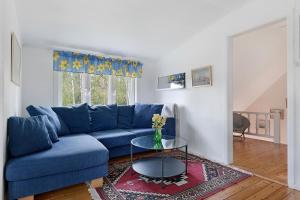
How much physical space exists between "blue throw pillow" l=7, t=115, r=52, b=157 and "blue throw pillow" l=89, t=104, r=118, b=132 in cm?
126

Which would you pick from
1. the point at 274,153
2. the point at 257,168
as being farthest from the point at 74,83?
the point at 274,153

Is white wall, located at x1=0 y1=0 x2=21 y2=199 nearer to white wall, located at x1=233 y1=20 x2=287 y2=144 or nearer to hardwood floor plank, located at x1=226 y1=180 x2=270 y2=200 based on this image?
hardwood floor plank, located at x1=226 y1=180 x2=270 y2=200

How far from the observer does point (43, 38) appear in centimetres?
284

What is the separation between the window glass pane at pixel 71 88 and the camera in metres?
3.45

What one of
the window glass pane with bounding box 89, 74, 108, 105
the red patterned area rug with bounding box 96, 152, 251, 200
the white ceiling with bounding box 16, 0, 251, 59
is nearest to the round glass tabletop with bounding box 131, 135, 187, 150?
the red patterned area rug with bounding box 96, 152, 251, 200

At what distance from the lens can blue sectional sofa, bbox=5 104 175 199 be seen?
1675 mm

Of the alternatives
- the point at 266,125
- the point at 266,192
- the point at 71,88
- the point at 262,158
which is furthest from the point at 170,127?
the point at 266,125

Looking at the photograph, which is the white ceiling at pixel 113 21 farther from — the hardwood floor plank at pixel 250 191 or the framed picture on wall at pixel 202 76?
the hardwood floor plank at pixel 250 191

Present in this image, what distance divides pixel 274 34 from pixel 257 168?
3053mm

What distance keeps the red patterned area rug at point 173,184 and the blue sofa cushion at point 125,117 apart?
974 mm

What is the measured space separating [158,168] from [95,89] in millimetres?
2187

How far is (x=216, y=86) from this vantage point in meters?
2.90

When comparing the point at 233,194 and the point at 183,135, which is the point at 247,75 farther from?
the point at 233,194

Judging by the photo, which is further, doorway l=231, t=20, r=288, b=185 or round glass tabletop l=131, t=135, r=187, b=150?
doorway l=231, t=20, r=288, b=185
